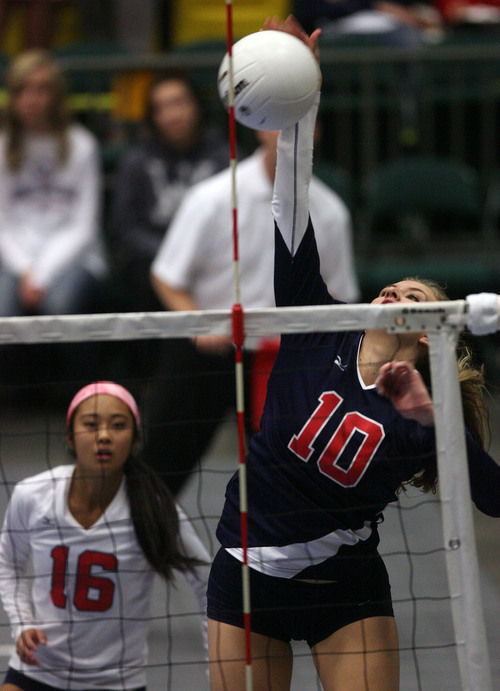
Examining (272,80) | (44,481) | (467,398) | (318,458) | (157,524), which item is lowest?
(157,524)

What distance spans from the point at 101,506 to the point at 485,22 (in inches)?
253

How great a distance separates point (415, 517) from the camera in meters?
5.30

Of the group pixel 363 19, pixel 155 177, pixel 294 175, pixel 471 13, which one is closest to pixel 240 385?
pixel 294 175

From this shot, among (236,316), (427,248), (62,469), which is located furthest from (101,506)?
(427,248)

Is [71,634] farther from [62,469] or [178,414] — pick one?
[178,414]

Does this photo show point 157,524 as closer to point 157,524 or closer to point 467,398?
point 157,524

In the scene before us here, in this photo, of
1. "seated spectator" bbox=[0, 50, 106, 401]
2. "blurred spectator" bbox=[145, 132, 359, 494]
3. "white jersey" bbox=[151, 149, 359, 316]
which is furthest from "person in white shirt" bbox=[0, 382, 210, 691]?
"seated spectator" bbox=[0, 50, 106, 401]

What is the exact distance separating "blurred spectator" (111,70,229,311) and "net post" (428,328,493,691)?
13.9 feet

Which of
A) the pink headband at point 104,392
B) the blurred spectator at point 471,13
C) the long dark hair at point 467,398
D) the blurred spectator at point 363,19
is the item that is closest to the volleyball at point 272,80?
the long dark hair at point 467,398

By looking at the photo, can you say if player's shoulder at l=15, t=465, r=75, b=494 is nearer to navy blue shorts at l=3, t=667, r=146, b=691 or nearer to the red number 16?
the red number 16

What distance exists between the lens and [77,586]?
10.9 feet

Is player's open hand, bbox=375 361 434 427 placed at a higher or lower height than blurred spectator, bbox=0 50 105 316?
lower

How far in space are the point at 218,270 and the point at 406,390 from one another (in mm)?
2521

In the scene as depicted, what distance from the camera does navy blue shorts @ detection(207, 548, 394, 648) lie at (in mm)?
2863
